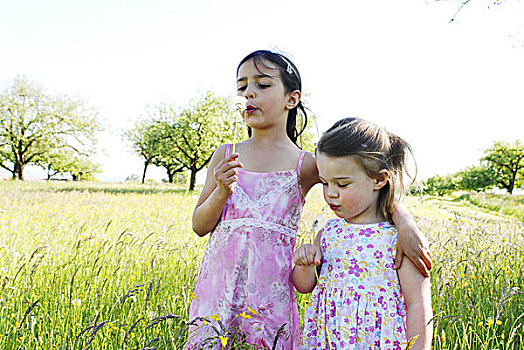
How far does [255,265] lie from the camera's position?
223 cm

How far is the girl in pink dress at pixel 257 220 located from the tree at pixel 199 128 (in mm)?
20921

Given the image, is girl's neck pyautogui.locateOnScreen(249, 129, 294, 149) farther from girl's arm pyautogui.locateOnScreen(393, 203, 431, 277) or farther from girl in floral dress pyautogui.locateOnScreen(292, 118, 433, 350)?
girl's arm pyautogui.locateOnScreen(393, 203, 431, 277)

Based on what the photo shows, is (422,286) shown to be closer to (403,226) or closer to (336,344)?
(403,226)

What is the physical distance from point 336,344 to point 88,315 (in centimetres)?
196

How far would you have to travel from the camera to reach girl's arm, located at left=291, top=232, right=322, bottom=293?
1.99 metres

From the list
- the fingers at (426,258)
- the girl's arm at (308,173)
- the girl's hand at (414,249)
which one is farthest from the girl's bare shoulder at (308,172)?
the fingers at (426,258)

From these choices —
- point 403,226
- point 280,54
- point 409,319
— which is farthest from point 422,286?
point 280,54

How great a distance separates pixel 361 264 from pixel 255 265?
569mm

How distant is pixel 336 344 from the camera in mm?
1963

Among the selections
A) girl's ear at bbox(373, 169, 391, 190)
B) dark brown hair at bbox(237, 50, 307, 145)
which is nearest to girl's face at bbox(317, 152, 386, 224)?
girl's ear at bbox(373, 169, 391, 190)

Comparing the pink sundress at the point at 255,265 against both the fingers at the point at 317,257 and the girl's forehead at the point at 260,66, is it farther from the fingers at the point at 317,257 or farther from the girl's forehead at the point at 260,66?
the girl's forehead at the point at 260,66

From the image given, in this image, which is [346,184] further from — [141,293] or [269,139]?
[141,293]

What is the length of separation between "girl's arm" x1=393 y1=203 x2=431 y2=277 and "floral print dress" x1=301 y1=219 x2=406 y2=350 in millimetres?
65

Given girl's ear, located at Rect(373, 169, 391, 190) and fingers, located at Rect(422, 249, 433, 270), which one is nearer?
fingers, located at Rect(422, 249, 433, 270)
